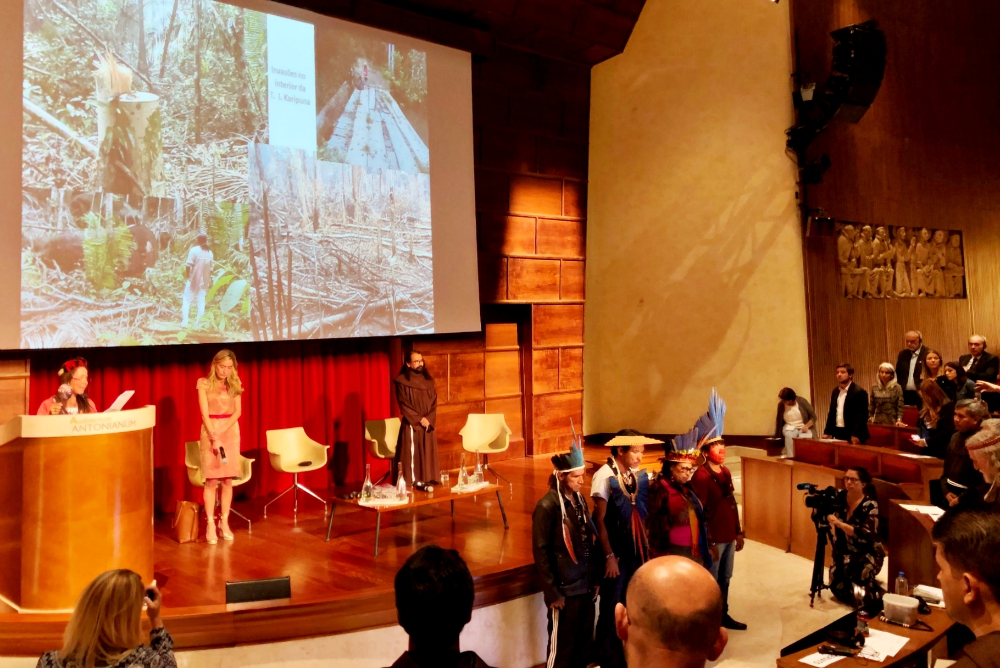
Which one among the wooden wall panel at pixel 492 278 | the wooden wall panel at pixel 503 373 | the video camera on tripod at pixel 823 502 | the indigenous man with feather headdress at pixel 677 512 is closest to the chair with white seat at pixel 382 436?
the wooden wall panel at pixel 503 373

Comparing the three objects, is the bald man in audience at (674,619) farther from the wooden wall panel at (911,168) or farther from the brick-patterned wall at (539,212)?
the wooden wall panel at (911,168)

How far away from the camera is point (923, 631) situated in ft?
10.9

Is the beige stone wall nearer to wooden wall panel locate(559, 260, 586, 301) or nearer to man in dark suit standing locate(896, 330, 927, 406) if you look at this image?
wooden wall panel locate(559, 260, 586, 301)

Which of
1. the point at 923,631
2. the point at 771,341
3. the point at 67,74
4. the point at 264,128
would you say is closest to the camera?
the point at 923,631

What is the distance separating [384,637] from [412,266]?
14.4ft

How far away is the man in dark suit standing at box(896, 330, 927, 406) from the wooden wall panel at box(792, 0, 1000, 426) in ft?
3.24

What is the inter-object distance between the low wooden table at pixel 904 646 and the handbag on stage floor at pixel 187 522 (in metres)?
4.24

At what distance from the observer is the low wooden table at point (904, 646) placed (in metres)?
3.04

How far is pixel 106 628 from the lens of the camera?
219 cm

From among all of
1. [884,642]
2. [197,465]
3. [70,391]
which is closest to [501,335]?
[197,465]

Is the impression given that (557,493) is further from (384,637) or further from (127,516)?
(127,516)

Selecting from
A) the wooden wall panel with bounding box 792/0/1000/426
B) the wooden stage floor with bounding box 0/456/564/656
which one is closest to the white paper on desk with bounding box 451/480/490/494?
the wooden stage floor with bounding box 0/456/564/656

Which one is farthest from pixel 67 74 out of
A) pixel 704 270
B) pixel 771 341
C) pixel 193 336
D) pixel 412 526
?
pixel 771 341

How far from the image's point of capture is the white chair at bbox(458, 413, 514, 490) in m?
7.75
